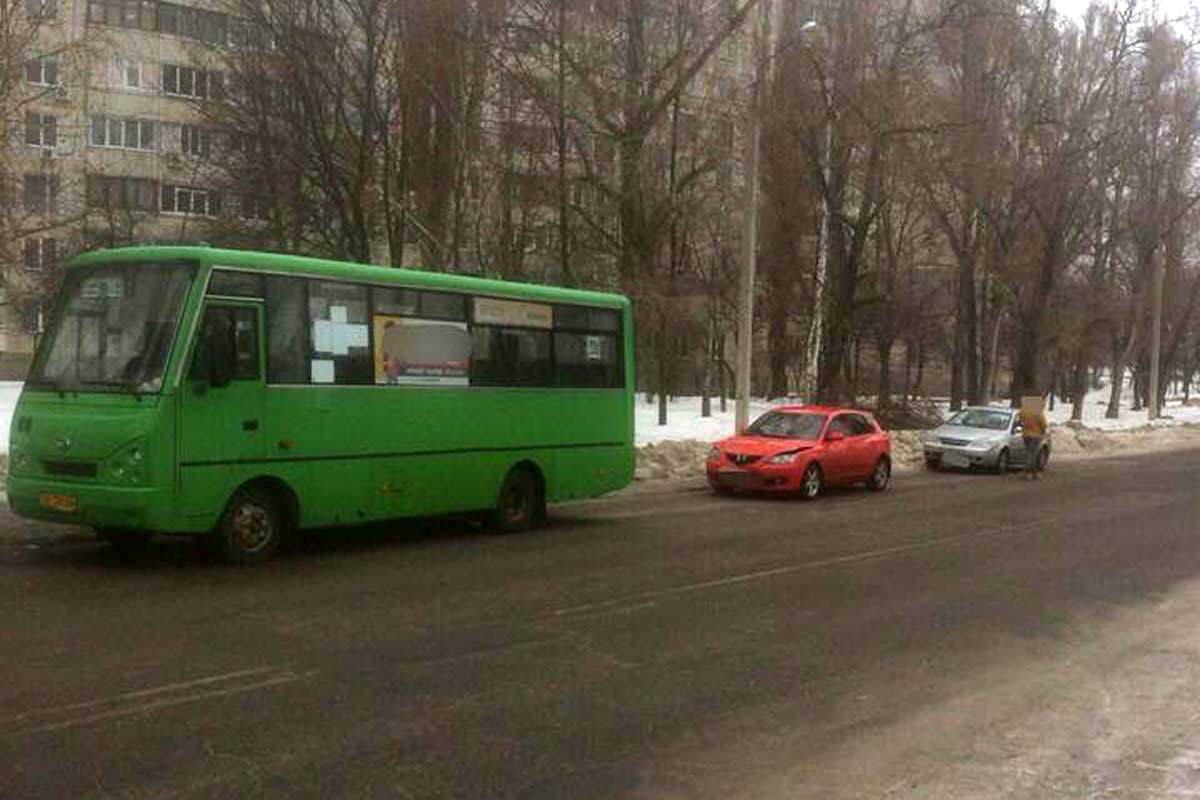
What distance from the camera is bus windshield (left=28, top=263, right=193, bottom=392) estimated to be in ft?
33.8

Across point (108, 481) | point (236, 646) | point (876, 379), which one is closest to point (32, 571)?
point (108, 481)

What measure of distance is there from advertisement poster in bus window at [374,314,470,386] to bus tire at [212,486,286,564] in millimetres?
1720

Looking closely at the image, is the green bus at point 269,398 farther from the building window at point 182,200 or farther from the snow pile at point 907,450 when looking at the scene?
the building window at point 182,200

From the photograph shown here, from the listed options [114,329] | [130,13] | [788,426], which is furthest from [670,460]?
[130,13]

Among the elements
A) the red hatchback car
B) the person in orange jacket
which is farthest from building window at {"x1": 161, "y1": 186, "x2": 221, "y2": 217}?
the person in orange jacket

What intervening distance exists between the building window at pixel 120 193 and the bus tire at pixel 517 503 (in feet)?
77.0

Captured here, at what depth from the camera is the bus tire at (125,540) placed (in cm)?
1148

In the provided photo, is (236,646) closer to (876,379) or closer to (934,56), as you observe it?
(934,56)

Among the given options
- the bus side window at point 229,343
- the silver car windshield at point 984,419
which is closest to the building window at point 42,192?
the bus side window at point 229,343

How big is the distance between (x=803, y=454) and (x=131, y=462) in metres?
11.9

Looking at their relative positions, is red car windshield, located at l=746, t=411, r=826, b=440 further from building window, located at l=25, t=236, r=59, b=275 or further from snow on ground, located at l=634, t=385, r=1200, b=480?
building window, located at l=25, t=236, r=59, b=275

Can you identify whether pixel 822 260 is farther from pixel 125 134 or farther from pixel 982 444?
pixel 125 134

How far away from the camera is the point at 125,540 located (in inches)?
457

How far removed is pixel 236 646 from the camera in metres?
7.74
